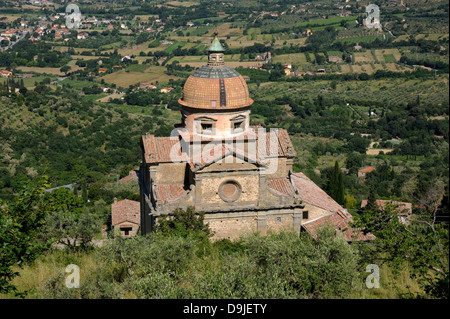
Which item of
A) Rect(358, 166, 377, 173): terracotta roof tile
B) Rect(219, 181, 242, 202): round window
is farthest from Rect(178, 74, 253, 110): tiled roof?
Rect(358, 166, 377, 173): terracotta roof tile

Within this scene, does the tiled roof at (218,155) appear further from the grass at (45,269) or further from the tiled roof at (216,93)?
Answer: the grass at (45,269)

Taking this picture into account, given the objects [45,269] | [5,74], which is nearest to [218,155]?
[45,269]

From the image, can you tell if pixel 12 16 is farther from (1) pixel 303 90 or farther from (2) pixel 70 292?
(2) pixel 70 292

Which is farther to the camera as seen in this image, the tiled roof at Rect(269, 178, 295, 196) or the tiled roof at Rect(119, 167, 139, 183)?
the tiled roof at Rect(119, 167, 139, 183)

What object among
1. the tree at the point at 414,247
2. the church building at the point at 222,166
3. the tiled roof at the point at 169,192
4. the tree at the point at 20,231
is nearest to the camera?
the tree at the point at 20,231

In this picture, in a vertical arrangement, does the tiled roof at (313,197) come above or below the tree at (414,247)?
below

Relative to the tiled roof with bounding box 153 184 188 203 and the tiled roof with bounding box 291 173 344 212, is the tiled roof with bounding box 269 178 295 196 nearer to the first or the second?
the tiled roof with bounding box 291 173 344 212

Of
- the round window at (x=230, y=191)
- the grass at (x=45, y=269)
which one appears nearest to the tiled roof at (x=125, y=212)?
the round window at (x=230, y=191)
